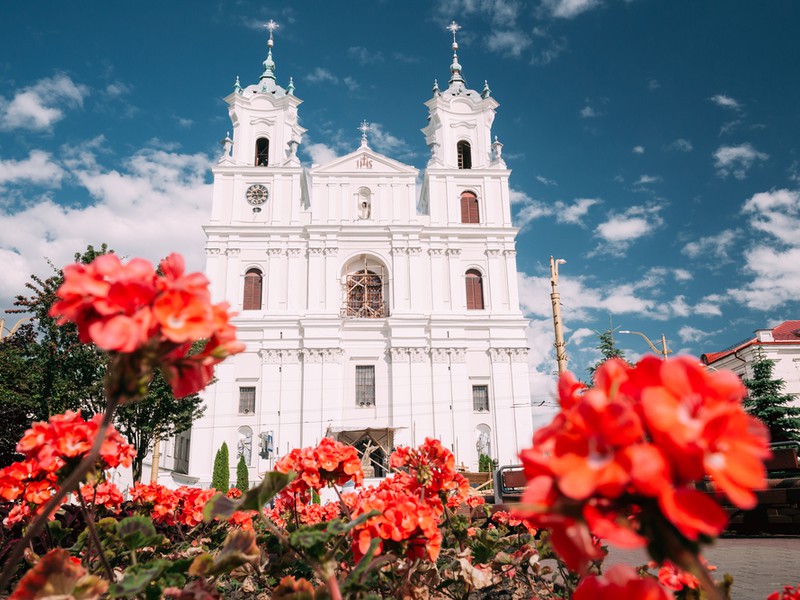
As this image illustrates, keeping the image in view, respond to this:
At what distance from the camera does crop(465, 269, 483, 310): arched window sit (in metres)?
28.5


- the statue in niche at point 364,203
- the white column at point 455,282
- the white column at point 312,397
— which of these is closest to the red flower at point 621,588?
the white column at point 312,397

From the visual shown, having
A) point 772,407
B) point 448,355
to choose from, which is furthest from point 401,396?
point 772,407

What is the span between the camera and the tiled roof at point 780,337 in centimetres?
3173

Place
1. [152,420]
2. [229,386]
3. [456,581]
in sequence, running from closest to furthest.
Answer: [456,581], [152,420], [229,386]

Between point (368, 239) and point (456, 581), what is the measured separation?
88.7ft

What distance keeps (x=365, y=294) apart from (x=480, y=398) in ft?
27.7

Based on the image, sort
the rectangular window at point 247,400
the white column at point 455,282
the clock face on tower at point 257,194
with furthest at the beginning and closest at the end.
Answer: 1. the clock face on tower at point 257,194
2. the white column at point 455,282
3. the rectangular window at point 247,400

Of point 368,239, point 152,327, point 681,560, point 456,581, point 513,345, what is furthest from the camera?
point 368,239

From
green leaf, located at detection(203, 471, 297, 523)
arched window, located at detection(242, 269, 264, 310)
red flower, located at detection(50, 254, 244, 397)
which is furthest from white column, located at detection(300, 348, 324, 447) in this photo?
red flower, located at detection(50, 254, 244, 397)

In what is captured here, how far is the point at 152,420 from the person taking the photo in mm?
16719

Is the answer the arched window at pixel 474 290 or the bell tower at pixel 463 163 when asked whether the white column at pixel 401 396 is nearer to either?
the arched window at pixel 474 290

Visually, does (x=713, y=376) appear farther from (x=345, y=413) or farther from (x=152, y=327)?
(x=345, y=413)

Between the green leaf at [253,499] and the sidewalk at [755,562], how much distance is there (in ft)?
9.15

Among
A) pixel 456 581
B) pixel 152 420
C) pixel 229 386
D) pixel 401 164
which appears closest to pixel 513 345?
pixel 401 164
